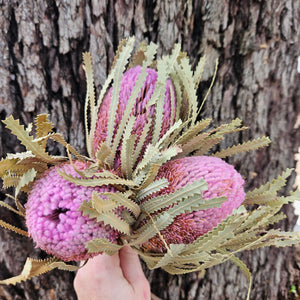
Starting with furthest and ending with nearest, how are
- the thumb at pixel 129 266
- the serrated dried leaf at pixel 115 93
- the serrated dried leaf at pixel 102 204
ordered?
the thumb at pixel 129 266 < the serrated dried leaf at pixel 115 93 < the serrated dried leaf at pixel 102 204

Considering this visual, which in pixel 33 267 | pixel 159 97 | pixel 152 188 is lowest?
pixel 33 267

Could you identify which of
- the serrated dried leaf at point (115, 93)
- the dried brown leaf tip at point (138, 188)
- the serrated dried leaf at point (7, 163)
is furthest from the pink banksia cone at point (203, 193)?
the serrated dried leaf at point (7, 163)

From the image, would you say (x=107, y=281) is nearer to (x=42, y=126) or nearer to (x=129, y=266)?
(x=129, y=266)

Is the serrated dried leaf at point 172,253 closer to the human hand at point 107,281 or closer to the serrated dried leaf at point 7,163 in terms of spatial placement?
the human hand at point 107,281

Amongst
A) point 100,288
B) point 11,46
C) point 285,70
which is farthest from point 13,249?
point 285,70

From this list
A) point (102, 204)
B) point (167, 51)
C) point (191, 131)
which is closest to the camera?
point (102, 204)

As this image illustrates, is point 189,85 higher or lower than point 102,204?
higher

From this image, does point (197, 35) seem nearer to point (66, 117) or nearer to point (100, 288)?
point (66, 117)

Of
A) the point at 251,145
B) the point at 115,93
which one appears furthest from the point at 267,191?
the point at 115,93
